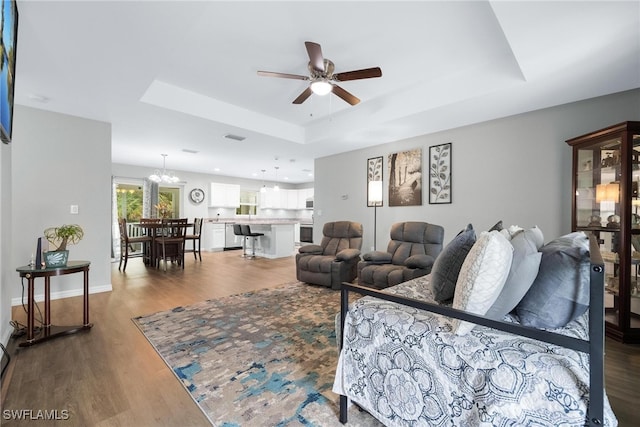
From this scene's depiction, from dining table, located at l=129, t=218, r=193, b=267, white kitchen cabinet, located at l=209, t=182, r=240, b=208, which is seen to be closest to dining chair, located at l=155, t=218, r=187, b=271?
dining table, located at l=129, t=218, r=193, b=267

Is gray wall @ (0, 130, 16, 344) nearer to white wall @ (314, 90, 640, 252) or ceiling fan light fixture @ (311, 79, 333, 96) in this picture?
ceiling fan light fixture @ (311, 79, 333, 96)

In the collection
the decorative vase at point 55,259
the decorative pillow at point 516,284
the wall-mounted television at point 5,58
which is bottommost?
the decorative vase at point 55,259

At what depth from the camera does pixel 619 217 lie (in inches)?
96.0

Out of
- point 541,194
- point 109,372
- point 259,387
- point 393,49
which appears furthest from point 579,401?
point 541,194

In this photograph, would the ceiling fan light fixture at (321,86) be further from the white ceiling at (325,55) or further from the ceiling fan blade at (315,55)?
the white ceiling at (325,55)

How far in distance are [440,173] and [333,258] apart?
2.12 metres

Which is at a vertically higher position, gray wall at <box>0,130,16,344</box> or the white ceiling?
the white ceiling

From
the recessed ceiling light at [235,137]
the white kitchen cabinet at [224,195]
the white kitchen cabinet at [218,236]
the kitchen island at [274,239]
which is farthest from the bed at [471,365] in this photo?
the white kitchen cabinet at [224,195]

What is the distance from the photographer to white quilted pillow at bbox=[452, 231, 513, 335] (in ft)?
3.50

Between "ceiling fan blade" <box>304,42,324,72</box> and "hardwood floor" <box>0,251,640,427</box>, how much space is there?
2586mm

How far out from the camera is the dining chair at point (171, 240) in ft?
18.0

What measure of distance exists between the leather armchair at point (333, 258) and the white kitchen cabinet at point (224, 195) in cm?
516

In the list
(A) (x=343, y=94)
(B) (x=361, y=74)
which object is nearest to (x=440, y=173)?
(A) (x=343, y=94)

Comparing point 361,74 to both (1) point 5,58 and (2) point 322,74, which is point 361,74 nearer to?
(2) point 322,74
